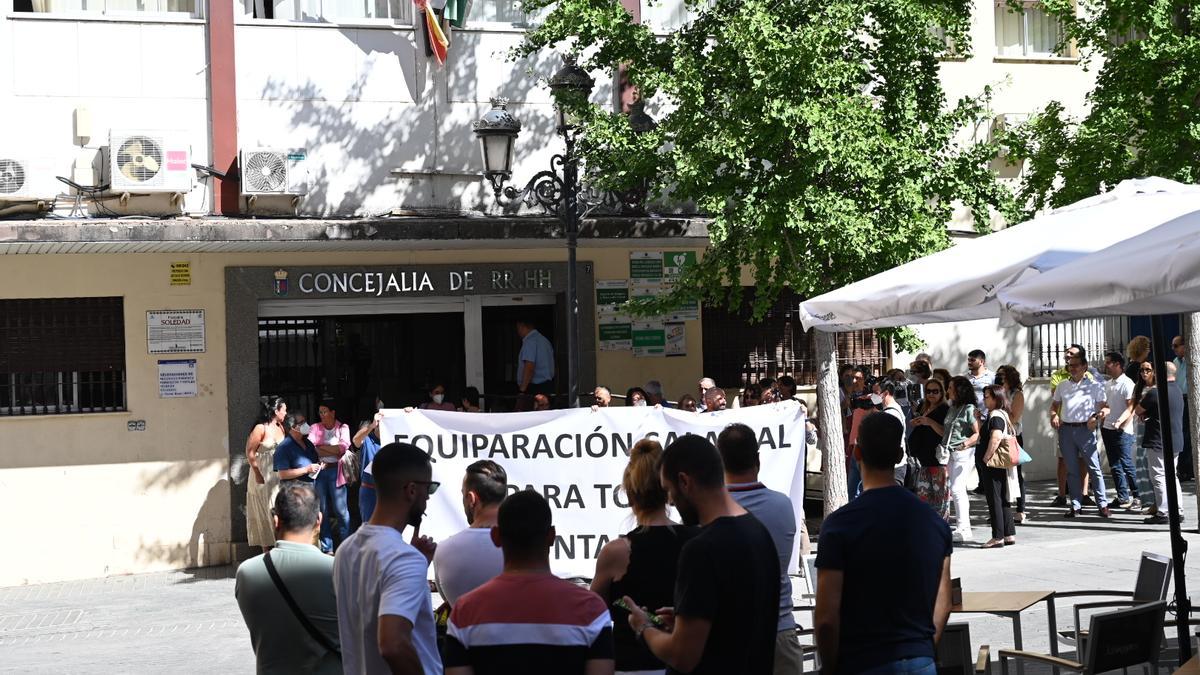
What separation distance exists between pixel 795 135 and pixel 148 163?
6639mm

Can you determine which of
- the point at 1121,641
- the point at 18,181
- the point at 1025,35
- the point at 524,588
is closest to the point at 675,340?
the point at 1025,35

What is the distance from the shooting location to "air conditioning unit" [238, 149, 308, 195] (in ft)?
49.6

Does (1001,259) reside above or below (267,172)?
below

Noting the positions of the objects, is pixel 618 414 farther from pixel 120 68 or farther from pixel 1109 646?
pixel 120 68

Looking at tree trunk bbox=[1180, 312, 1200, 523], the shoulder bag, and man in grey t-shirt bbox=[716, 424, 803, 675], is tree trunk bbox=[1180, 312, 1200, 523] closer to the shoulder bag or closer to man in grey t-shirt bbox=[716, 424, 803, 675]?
the shoulder bag

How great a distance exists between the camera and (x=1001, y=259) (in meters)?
8.03

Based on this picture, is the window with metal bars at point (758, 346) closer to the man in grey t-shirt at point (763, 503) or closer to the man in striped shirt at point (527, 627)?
the man in grey t-shirt at point (763, 503)

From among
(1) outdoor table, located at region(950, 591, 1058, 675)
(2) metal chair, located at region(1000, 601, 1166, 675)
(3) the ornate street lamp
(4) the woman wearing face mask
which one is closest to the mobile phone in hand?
(2) metal chair, located at region(1000, 601, 1166, 675)

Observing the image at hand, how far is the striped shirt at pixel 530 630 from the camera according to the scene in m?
4.57

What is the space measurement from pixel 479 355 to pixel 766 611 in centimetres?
1224

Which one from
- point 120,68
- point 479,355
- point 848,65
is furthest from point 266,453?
point 848,65

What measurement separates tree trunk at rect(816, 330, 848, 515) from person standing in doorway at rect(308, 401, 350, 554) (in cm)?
510

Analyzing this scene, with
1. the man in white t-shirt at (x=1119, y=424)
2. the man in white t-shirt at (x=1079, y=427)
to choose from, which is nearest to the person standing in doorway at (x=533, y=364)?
the man in white t-shirt at (x=1079, y=427)

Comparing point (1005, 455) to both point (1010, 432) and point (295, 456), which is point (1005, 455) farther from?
point (295, 456)
